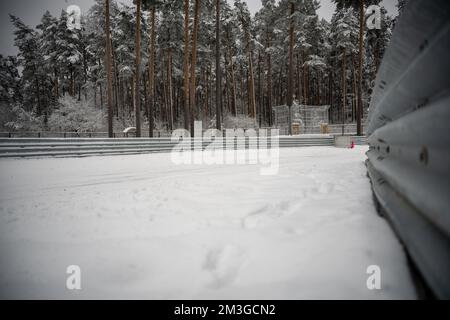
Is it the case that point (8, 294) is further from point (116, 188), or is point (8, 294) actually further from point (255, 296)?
point (116, 188)

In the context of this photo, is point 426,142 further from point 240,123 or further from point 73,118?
point 240,123

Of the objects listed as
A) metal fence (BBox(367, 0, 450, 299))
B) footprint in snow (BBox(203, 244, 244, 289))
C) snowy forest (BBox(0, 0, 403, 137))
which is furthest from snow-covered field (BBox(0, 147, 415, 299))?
snowy forest (BBox(0, 0, 403, 137))

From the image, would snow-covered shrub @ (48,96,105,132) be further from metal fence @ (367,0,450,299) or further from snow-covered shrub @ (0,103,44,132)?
metal fence @ (367,0,450,299)

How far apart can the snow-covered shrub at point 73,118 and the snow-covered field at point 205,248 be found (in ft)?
92.7

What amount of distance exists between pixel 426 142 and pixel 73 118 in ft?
107

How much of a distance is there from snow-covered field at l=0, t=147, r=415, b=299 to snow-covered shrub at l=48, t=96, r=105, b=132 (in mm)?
28248

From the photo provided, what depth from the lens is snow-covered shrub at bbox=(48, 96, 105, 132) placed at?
90.4ft

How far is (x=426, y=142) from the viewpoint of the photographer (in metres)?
1.17

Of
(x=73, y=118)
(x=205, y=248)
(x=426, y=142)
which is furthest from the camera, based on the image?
(x=73, y=118)

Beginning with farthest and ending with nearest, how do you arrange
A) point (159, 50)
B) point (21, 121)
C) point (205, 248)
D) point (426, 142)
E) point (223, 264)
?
1. point (159, 50)
2. point (21, 121)
3. point (205, 248)
4. point (223, 264)
5. point (426, 142)

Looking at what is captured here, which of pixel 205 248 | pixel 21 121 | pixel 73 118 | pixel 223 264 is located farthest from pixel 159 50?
pixel 223 264

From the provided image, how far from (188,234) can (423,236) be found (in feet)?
5.26

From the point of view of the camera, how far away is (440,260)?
3.16ft

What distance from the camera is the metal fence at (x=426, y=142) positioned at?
98 centimetres
